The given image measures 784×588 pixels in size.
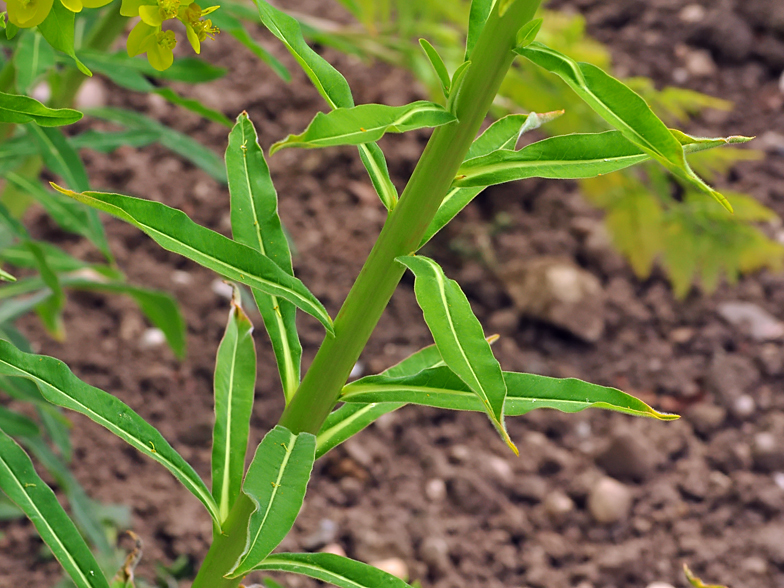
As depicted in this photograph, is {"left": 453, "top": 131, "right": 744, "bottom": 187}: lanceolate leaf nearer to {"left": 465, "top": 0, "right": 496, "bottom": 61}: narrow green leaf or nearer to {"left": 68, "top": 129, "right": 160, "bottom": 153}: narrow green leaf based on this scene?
{"left": 465, "top": 0, "right": 496, "bottom": 61}: narrow green leaf

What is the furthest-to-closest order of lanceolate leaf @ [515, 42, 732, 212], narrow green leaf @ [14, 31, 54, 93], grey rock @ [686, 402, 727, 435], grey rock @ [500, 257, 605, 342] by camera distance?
1. grey rock @ [500, 257, 605, 342]
2. grey rock @ [686, 402, 727, 435]
3. narrow green leaf @ [14, 31, 54, 93]
4. lanceolate leaf @ [515, 42, 732, 212]

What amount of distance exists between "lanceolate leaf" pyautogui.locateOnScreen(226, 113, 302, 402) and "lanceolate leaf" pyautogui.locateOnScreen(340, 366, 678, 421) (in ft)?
0.23

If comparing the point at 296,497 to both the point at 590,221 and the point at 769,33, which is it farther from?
the point at 769,33

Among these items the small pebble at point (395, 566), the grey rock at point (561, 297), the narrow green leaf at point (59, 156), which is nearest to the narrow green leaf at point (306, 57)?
the narrow green leaf at point (59, 156)

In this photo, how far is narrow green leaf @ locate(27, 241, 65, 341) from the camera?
887 millimetres

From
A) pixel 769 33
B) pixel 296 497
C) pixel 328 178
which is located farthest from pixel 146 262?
pixel 769 33

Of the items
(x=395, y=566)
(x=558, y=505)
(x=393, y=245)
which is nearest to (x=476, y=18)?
(x=393, y=245)

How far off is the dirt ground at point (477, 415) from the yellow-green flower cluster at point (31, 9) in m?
0.99

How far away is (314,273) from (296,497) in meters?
1.31

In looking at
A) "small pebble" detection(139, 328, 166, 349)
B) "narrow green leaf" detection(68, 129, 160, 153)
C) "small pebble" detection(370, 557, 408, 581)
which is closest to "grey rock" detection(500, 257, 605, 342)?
"small pebble" detection(370, 557, 408, 581)

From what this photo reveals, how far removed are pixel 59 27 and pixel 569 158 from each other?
31cm

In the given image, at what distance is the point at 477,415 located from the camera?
160cm

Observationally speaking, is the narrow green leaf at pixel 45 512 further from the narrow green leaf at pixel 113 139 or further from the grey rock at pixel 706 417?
the grey rock at pixel 706 417

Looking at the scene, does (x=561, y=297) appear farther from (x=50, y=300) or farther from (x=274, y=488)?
(x=274, y=488)
